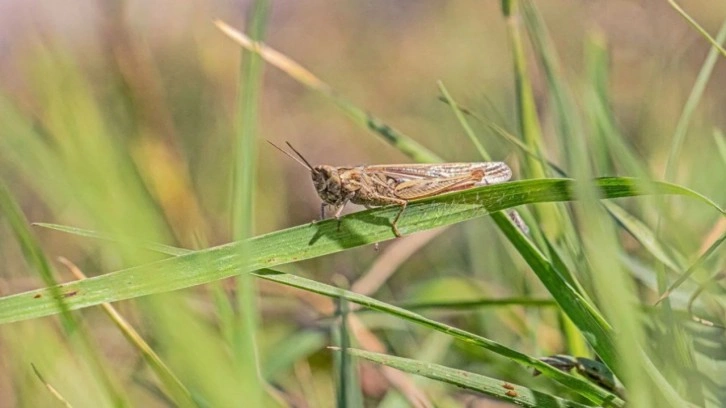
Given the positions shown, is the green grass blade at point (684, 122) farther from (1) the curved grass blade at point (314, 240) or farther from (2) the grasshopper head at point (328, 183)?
(2) the grasshopper head at point (328, 183)

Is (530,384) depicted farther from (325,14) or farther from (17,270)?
(325,14)

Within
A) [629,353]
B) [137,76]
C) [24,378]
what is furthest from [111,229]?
[137,76]

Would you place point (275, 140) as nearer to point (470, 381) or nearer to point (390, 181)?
point (390, 181)

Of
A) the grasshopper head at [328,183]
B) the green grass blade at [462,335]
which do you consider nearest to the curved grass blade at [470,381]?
the green grass blade at [462,335]

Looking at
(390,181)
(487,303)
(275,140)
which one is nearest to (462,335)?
(487,303)

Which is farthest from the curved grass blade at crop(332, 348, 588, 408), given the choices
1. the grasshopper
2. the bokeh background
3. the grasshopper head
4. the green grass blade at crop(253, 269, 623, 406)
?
the grasshopper head
